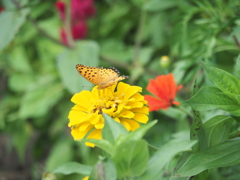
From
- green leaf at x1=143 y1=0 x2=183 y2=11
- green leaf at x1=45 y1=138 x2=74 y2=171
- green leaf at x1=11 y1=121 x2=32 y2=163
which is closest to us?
green leaf at x1=143 y1=0 x2=183 y2=11

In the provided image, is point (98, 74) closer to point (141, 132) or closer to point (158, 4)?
point (141, 132)

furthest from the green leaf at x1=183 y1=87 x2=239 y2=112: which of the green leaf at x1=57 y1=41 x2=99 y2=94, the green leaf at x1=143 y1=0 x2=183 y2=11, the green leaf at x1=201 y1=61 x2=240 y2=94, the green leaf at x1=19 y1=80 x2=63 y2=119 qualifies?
the green leaf at x1=19 y1=80 x2=63 y2=119

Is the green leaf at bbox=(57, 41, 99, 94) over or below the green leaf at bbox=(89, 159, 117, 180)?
below

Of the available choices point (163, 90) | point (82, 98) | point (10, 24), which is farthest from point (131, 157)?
point (10, 24)

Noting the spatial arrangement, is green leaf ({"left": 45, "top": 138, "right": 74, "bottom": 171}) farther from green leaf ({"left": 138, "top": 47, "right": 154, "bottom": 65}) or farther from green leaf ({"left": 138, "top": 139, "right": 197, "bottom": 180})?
green leaf ({"left": 138, "top": 139, "right": 197, "bottom": 180})

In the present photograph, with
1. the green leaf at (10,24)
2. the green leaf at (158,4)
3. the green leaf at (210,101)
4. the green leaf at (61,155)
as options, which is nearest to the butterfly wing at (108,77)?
the green leaf at (210,101)

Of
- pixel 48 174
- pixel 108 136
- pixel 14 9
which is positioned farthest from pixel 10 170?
pixel 108 136
